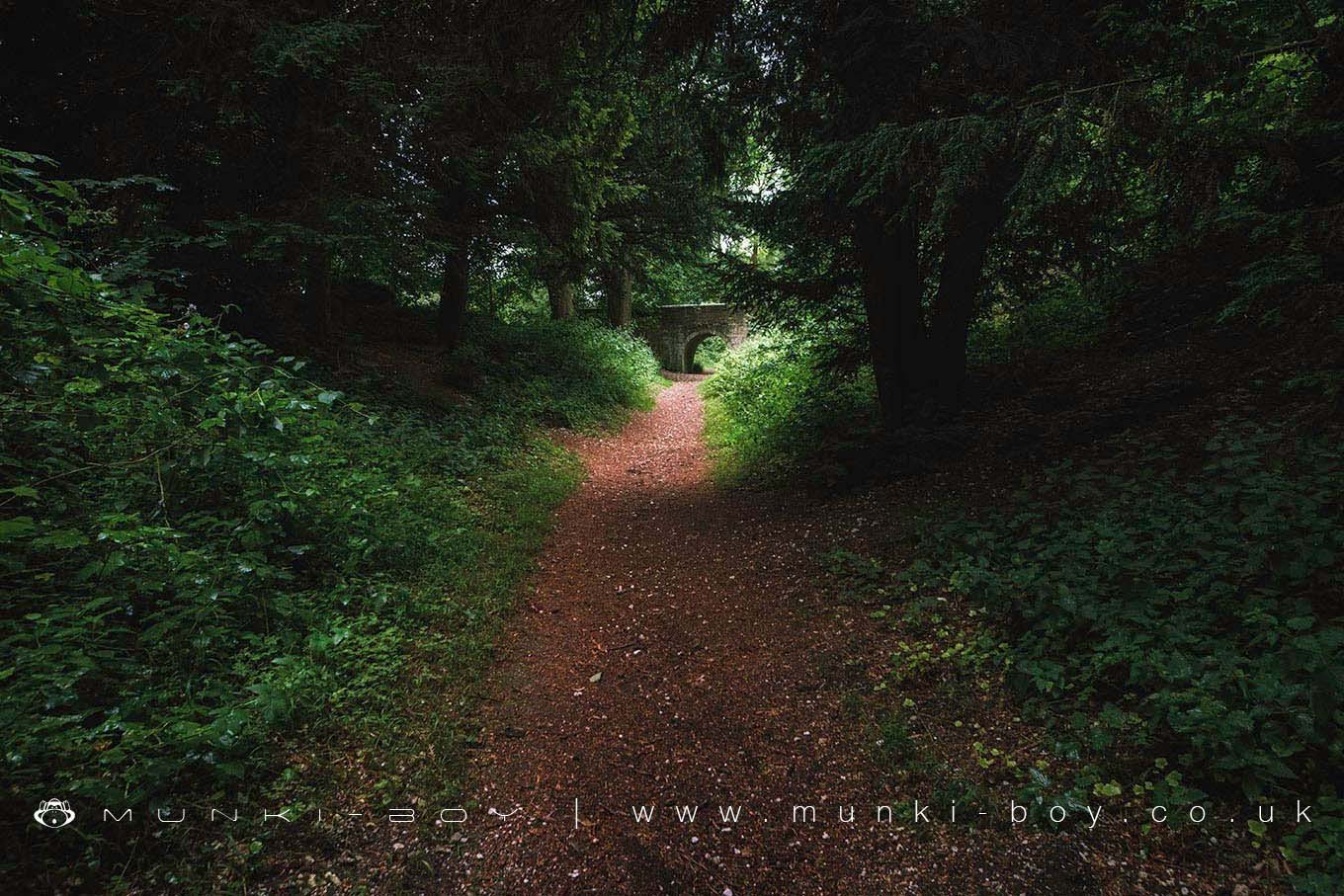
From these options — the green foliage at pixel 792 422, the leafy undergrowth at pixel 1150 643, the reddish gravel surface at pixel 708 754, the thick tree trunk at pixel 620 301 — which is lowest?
the reddish gravel surface at pixel 708 754

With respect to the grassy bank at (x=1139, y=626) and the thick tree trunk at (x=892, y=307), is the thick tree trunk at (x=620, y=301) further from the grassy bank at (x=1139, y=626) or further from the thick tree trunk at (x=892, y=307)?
the grassy bank at (x=1139, y=626)

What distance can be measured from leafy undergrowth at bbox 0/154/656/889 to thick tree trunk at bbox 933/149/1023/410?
553 cm

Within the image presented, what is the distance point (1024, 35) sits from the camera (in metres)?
4.49

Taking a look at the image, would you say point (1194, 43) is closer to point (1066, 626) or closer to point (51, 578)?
point (1066, 626)

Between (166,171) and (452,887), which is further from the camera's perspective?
(166,171)

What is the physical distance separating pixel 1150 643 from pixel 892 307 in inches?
183

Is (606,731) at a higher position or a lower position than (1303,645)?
lower

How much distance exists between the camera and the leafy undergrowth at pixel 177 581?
232cm

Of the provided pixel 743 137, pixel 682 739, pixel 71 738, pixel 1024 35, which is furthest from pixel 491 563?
pixel 1024 35

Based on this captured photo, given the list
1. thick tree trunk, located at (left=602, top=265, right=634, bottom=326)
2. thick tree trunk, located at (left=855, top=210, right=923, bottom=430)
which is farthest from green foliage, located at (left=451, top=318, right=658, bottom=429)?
thick tree trunk, located at (left=855, top=210, right=923, bottom=430)

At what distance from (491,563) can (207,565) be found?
88.6 inches

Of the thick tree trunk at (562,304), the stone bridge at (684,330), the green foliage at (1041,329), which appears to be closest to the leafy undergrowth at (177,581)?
the green foliage at (1041,329)

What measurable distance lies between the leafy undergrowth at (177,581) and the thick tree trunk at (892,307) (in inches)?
197

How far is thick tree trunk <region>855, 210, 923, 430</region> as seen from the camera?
6.36 meters
